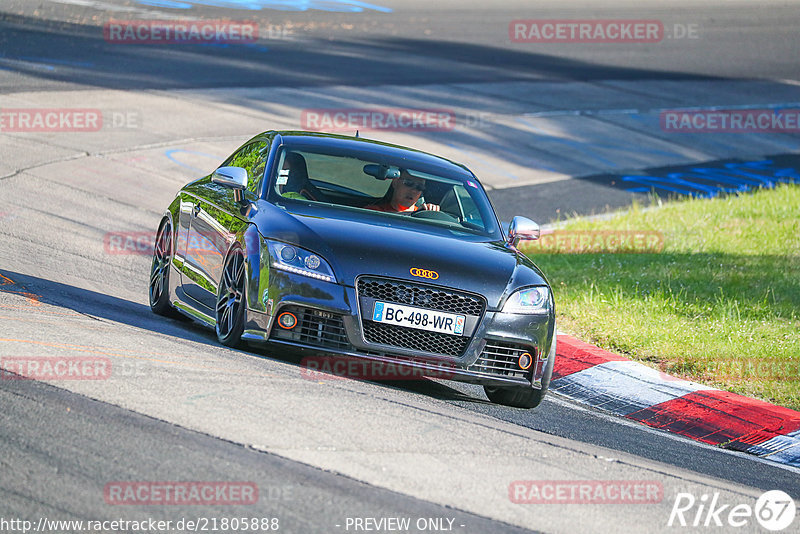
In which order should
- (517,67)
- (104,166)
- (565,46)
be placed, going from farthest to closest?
(565,46)
(517,67)
(104,166)

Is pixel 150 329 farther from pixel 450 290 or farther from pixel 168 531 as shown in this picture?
pixel 168 531

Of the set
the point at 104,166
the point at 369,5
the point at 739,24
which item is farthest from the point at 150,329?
the point at 739,24

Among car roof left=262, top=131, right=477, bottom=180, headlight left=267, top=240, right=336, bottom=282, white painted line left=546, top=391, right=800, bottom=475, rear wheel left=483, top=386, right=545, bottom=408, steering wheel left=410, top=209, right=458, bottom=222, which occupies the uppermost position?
car roof left=262, top=131, right=477, bottom=180

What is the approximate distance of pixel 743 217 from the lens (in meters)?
17.0

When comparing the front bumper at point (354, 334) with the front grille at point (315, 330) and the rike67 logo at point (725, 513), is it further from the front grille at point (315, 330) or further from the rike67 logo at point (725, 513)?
the rike67 logo at point (725, 513)

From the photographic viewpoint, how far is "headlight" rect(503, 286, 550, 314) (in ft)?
25.1

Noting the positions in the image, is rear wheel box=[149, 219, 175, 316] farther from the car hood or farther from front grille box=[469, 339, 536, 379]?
front grille box=[469, 339, 536, 379]

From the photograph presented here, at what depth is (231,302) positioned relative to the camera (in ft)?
25.9

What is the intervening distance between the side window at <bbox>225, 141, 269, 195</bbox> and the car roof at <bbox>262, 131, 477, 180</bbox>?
0.17 m

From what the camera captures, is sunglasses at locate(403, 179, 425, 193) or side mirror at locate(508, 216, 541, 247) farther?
sunglasses at locate(403, 179, 425, 193)

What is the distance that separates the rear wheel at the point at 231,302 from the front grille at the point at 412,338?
0.88 m

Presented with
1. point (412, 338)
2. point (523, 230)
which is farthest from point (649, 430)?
point (412, 338)

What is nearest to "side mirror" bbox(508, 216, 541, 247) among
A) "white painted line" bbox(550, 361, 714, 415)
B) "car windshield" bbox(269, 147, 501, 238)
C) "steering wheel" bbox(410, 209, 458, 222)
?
"car windshield" bbox(269, 147, 501, 238)

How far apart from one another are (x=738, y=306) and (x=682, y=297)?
55 cm
